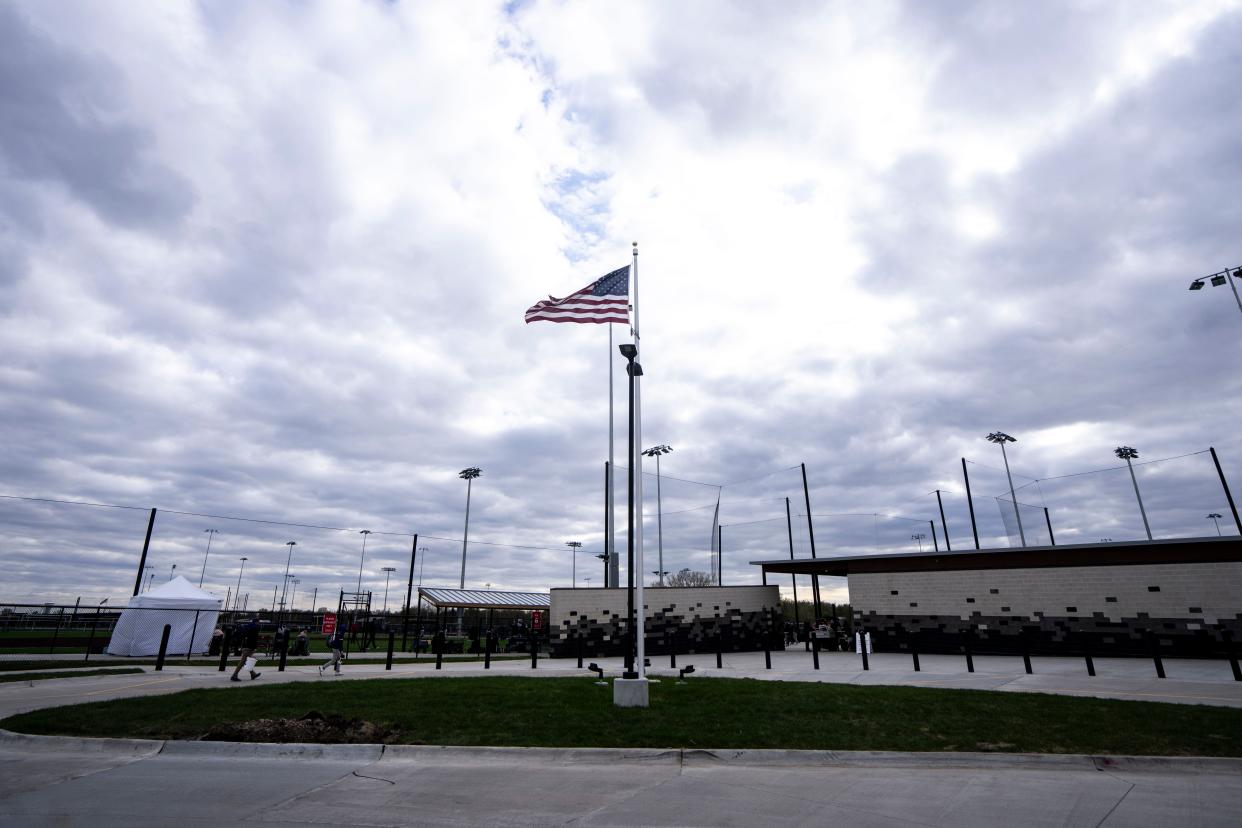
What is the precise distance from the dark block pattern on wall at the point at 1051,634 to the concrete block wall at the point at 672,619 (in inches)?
173

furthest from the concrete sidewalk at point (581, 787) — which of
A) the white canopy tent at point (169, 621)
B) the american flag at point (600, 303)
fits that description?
the white canopy tent at point (169, 621)

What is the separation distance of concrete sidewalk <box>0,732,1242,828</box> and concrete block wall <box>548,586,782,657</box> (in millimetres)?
18664

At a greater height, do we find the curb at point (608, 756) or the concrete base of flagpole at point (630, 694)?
the concrete base of flagpole at point (630, 694)

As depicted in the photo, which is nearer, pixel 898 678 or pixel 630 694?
pixel 630 694

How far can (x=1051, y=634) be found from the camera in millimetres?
22562

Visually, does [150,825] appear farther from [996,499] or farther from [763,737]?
[996,499]

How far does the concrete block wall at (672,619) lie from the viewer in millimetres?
26875

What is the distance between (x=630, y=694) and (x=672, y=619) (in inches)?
696

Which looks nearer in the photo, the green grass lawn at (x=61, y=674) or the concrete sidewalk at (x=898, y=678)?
the concrete sidewalk at (x=898, y=678)

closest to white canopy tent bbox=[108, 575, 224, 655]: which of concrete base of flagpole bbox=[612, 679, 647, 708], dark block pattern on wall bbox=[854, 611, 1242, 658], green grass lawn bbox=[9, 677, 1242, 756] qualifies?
green grass lawn bbox=[9, 677, 1242, 756]

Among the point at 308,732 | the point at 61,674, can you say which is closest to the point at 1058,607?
the point at 308,732

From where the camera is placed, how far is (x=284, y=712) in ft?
33.4

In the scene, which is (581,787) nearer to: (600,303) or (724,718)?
(724,718)

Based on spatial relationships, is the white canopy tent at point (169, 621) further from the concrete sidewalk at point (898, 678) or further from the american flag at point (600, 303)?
the american flag at point (600, 303)
